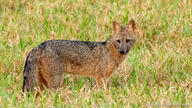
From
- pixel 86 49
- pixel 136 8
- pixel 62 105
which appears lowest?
pixel 62 105

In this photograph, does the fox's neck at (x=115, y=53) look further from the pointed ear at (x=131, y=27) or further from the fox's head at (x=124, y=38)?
the pointed ear at (x=131, y=27)

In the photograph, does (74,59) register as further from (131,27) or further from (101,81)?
(131,27)

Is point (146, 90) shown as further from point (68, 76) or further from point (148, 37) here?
point (148, 37)

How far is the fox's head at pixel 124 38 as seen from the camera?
7406mm

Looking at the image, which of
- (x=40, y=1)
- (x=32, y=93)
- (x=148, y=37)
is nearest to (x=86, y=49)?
(x=32, y=93)

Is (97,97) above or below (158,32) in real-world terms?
below

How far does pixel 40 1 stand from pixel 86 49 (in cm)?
423

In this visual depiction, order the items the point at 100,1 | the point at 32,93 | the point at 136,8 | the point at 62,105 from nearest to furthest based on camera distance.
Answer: the point at 62,105
the point at 32,93
the point at 136,8
the point at 100,1

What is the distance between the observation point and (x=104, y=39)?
934 cm

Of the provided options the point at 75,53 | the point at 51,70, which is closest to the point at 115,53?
the point at 75,53

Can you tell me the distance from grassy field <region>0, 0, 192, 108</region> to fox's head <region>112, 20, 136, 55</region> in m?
0.56

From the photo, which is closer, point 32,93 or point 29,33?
point 32,93

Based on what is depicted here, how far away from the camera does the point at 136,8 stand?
1009cm


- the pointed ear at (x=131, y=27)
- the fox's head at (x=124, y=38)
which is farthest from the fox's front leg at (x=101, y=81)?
the pointed ear at (x=131, y=27)
